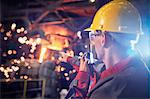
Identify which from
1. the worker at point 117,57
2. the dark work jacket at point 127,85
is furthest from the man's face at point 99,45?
the dark work jacket at point 127,85

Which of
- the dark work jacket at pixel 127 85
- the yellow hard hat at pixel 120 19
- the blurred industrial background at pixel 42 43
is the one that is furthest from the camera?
the blurred industrial background at pixel 42 43

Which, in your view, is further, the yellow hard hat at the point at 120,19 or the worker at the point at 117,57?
the yellow hard hat at the point at 120,19

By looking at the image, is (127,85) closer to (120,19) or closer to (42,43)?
(120,19)

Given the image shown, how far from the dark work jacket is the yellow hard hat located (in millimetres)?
208

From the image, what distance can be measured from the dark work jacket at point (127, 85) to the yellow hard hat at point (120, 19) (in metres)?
0.21

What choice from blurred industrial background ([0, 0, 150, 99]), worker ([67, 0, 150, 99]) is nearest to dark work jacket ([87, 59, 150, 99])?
worker ([67, 0, 150, 99])

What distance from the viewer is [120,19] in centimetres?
169

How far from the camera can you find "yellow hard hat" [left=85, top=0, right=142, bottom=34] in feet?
5.47

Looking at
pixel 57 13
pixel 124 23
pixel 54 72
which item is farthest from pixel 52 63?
pixel 124 23

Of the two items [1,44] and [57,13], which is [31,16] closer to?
[57,13]

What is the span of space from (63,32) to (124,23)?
15.3 ft

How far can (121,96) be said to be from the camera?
1.42m

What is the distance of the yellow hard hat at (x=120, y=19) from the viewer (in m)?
1.67

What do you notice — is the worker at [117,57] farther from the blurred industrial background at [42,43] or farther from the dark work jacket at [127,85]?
the blurred industrial background at [42,43]
